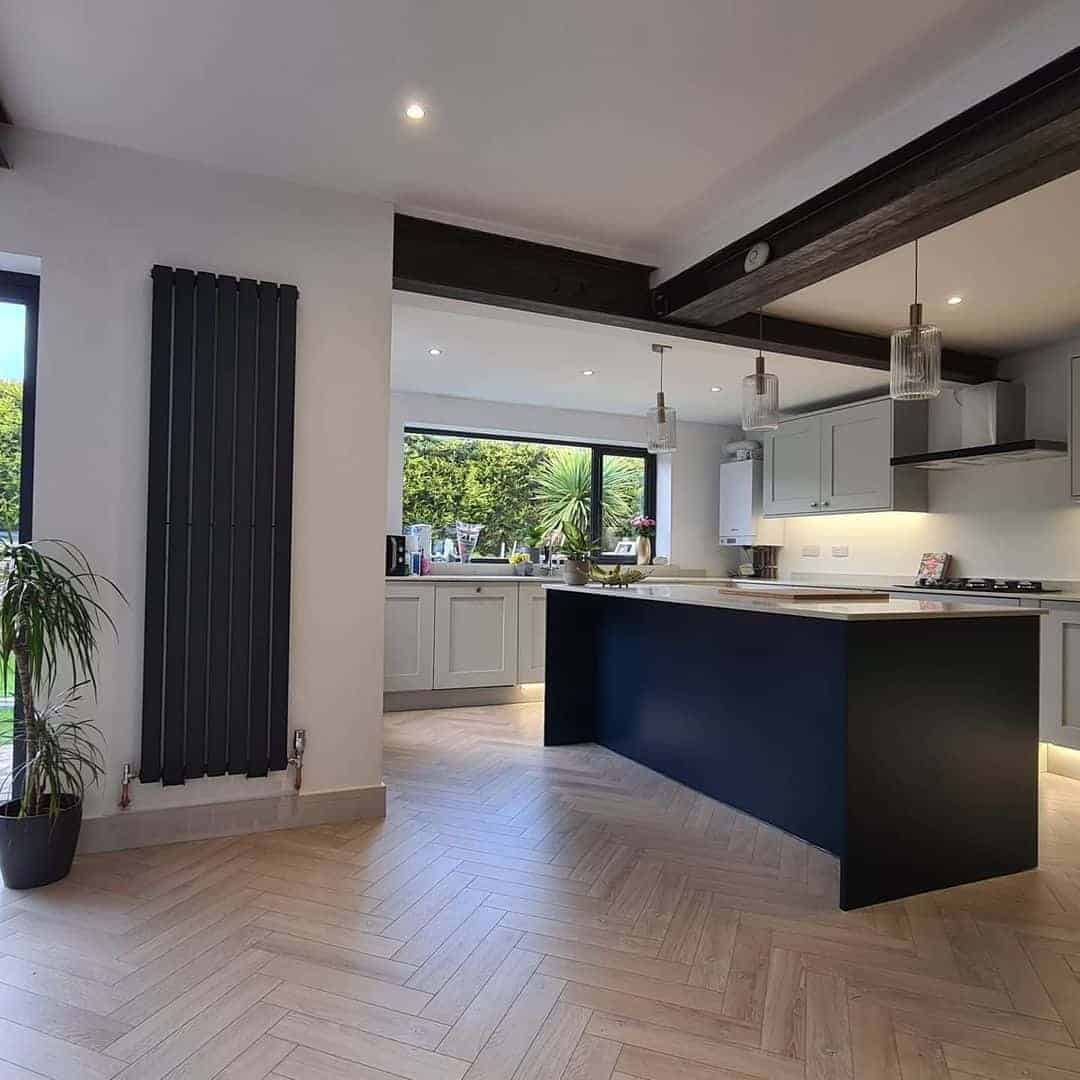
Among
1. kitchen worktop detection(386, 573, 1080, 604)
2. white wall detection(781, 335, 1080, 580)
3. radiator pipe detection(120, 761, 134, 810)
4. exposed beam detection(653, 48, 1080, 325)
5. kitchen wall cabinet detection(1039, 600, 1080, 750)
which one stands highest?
exposed beam detection(653, 48, 1080, 325)

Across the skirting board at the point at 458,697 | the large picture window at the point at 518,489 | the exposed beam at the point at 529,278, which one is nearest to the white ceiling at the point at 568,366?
the exposed beam at the point at 529,278

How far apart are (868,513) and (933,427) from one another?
763 mm

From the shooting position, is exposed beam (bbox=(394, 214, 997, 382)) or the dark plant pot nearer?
the dark plant pot

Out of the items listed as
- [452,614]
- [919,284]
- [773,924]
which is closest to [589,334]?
[919,284]

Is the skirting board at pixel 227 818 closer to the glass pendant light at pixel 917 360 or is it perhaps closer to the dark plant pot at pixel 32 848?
the dark plant pot at pixel 32 848

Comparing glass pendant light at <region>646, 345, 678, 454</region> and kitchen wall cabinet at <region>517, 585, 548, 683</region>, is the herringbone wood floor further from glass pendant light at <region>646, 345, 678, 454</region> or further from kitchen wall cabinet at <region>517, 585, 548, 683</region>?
kitchen wall cabinet at <region>517, 585, 548, 683</region>

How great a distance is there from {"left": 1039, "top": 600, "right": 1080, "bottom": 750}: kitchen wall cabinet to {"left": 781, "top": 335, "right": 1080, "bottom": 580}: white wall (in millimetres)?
721

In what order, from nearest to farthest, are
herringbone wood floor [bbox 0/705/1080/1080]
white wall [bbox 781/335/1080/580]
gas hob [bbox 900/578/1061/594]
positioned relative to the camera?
1. herringbone wood floor [bbox 0/705/1080/1080]
2. gas hob [bbox 900/578/1061/594]
3. white wall [bbox 781/335/1080/580]

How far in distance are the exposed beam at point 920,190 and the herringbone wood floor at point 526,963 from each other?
7.29 ft

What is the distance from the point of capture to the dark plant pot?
240 centimetres

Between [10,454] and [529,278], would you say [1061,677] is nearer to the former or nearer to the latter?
[529,278]

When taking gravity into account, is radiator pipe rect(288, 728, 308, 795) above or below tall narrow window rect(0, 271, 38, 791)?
below

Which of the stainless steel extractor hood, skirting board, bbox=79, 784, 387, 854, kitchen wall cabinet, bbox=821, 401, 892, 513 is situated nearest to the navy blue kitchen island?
skirting board, bbox=79, 784, 387, 854

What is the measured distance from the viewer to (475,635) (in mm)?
5363
